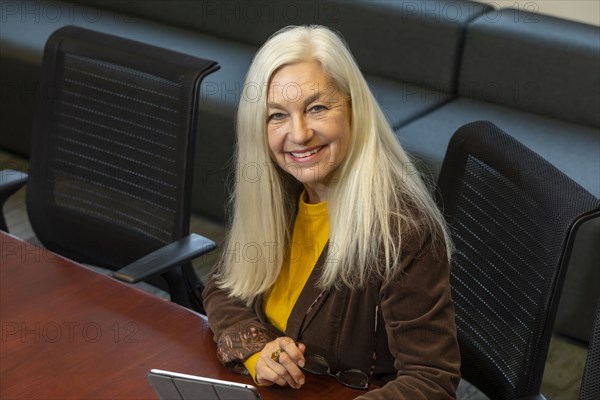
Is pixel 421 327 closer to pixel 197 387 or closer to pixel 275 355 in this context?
pixel 275 355

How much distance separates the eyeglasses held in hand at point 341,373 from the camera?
1638mm

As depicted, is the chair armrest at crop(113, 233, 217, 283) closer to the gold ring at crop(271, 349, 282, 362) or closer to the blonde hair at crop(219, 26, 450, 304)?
the blonde hair at crop(219, 26, 450, 304)

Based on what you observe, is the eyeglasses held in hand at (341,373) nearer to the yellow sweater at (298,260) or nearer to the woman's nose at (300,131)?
the yellow sweater at (298,260)

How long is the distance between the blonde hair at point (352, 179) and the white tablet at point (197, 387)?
1.20ft

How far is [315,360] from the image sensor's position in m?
1.68

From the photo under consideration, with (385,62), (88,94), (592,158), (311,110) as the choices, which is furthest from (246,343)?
(385,62)

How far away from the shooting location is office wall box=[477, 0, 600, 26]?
3.62 m

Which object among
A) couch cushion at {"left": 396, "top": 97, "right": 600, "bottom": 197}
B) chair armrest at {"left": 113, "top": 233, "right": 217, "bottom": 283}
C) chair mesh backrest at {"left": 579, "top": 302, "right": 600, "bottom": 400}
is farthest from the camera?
couch cushion at {"left": 396, "top": 97, "right": 600, "bottom": 197}

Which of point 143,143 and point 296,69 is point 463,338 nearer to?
point 296,69

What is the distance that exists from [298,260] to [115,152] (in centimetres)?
76

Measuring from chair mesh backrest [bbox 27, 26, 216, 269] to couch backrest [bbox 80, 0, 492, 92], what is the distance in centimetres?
160

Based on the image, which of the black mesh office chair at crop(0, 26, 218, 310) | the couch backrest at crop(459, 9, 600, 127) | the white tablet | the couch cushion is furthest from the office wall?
the white tablet

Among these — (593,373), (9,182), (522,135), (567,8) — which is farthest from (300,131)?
(567,8)

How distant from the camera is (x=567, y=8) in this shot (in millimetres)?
3672
